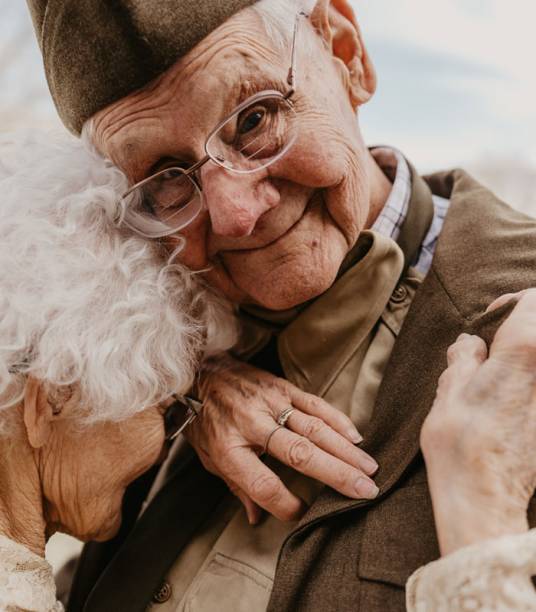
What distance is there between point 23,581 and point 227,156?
34.7 inches

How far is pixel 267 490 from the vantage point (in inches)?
50.7

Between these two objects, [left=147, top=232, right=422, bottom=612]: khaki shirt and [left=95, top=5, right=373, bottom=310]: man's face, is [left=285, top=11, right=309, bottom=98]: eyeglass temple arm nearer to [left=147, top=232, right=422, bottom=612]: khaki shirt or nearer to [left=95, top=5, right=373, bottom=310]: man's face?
[left=95, top=5, right=373, bottom=310]: man's face

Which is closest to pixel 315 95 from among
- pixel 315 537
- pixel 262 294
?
pixel 262 294

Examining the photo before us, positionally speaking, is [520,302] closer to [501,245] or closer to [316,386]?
[501,245]

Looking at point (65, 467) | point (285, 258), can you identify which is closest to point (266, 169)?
point (285, 258)

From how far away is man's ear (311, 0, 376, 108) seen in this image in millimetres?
1461

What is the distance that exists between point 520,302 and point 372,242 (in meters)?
0.43

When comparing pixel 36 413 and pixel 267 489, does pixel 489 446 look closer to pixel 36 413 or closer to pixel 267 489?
pixel 267 489

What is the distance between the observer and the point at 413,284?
Result: 141 cm

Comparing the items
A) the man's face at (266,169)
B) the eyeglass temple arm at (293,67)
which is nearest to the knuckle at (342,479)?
the man's face at (266,169)

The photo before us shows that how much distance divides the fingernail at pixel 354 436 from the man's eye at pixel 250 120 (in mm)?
633

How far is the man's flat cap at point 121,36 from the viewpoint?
3.91 feet

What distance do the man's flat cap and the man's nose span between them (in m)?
0.22

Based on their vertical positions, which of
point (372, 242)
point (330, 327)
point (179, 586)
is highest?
point (372, 242)
